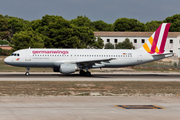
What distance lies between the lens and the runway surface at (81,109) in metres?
15.5

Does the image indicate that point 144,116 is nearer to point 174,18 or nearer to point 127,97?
point 127,97

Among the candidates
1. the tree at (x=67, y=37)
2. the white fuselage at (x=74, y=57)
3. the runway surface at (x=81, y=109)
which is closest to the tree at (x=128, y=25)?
the tree at (x=67, y=37)

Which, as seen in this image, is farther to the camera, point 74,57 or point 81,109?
point 74,57

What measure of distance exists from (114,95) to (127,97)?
1.38 metres

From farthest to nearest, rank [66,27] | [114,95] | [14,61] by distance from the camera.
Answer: [66,27]
[14,61]
[114,95]

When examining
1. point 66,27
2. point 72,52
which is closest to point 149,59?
point 72,52

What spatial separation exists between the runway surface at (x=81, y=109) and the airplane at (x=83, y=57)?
1987 centimetres

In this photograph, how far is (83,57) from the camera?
43844 millimetres

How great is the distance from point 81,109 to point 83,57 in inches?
1038

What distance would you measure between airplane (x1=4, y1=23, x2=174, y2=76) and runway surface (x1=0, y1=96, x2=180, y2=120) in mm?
19867

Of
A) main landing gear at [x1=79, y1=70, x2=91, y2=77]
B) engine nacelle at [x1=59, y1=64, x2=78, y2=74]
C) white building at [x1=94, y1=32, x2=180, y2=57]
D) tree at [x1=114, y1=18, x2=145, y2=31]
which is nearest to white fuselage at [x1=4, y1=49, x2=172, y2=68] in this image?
main landing gear at [x1=79, y1=70, x2=91, y2=77]

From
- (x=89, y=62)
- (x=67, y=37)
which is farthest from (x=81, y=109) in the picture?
(x=67, y=37)

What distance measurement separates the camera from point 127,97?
23.2 metres

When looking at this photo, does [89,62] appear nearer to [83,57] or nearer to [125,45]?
[83,57]
